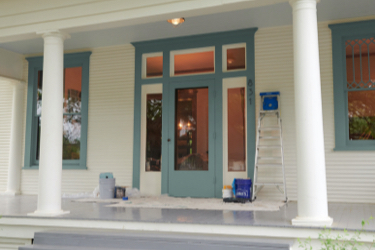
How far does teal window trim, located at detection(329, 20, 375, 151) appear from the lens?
247 inches

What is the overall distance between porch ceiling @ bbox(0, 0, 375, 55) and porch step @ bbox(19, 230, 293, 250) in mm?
2740

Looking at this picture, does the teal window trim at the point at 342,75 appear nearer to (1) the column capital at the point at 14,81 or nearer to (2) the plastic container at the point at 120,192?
(2) the plastic container at the point at 120,192

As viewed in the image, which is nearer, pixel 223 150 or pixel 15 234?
pixel 15 234

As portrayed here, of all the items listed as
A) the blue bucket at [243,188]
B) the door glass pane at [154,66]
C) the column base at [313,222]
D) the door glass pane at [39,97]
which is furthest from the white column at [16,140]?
the column base at [313,222]

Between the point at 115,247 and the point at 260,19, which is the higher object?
the point at 260,19

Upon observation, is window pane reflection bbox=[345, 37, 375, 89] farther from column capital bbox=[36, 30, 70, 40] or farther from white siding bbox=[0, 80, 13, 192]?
white siding bbox=[0, 80, 13, 192]

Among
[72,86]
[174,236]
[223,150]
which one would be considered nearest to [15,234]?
[174,236]

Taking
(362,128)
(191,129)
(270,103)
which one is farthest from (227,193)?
(362,128)

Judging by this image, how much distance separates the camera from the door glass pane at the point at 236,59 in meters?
7.07

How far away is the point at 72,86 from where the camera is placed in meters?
8.31

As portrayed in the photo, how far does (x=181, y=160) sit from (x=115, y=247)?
337cm

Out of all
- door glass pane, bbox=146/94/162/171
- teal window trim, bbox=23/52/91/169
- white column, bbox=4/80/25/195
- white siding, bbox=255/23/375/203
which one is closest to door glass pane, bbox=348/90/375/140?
white siding, bbox=255/23/375/203

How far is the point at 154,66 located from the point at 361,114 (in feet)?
12.9

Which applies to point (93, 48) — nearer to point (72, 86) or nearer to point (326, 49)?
point (72, 86)
